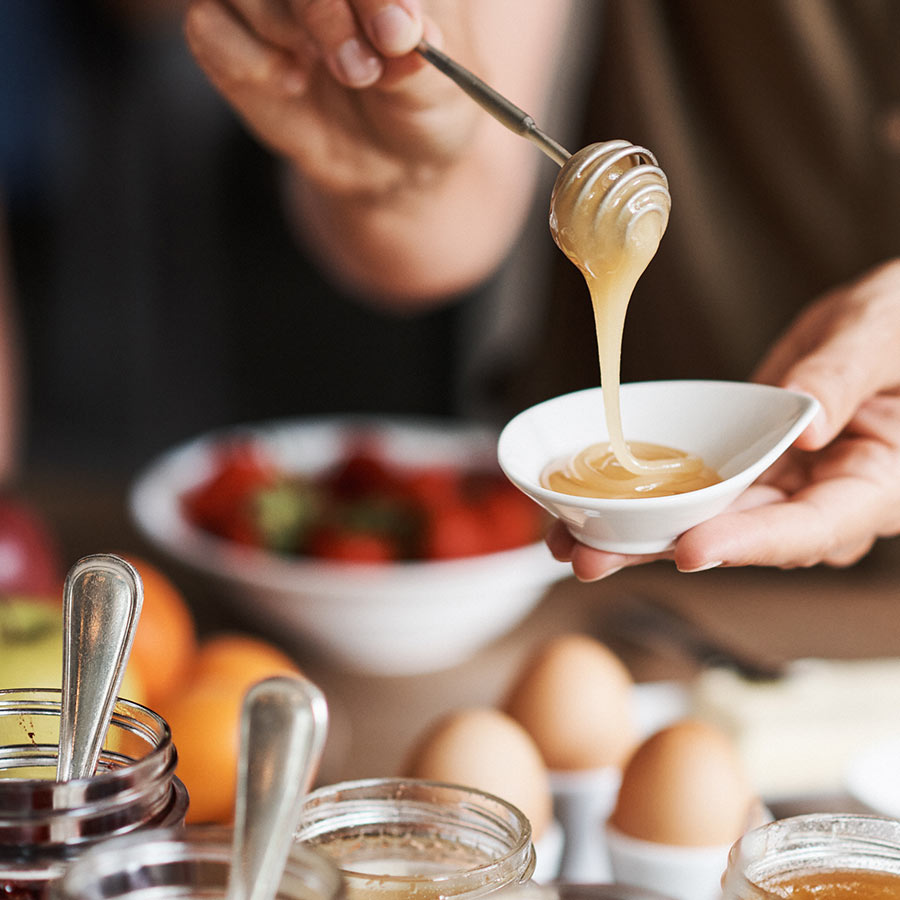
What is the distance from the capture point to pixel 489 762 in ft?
2.40

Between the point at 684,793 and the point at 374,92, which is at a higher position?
the point at 374,92

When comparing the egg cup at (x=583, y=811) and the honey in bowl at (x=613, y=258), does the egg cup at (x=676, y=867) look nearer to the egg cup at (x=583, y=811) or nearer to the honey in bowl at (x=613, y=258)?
the egg cup at (x=583, y=811)

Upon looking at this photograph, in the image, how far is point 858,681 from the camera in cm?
104

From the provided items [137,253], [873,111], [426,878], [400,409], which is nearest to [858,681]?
[426,878]

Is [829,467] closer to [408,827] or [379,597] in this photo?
[408,827]

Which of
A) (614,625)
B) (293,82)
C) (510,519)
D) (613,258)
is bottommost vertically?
(614,625)

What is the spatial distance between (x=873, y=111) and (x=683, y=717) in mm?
900

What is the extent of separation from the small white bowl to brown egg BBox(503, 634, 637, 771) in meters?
0.30

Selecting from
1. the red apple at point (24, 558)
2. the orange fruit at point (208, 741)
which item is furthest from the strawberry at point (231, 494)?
the orange fruit at point (208, 741)

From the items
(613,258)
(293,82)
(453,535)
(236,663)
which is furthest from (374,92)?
(453,535)

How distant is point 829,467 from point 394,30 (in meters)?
0.36

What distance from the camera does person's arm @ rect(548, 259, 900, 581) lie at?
54cm

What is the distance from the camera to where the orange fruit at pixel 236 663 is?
3.06 feet

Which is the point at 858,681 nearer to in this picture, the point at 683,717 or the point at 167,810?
the point at 683,717
